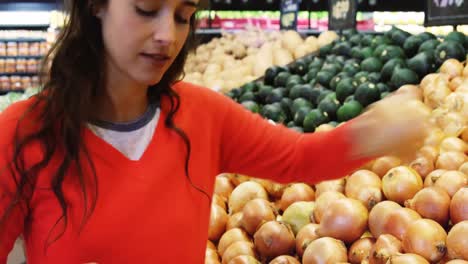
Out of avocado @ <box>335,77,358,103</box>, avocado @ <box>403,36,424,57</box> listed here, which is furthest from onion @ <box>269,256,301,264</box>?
avocado @ <box>403,36,424,57</box>

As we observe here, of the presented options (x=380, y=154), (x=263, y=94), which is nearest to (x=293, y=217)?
(x=380, y=154)

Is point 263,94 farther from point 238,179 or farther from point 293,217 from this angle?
point 293,217

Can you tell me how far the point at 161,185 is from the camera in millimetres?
1250

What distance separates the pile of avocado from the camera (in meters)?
3.06

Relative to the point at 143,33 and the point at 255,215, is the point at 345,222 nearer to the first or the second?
the point at 255,215

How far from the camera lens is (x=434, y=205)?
5.46 feet

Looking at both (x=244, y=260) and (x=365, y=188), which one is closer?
(x=244, y=260)

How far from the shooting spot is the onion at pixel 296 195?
2.07 meters

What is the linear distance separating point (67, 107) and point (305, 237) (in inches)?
36.5

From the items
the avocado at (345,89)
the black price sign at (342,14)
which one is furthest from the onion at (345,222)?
the black price sign at (342,14)

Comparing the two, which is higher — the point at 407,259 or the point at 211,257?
the point at 407,259

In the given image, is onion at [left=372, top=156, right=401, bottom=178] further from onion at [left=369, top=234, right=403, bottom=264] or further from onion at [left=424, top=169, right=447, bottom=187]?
onion at [left=369, top=234, right=403, bottom=264]

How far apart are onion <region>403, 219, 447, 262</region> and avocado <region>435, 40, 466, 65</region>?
2.00m

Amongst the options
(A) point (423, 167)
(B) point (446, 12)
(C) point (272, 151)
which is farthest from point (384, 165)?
(B) point (446, 12)
